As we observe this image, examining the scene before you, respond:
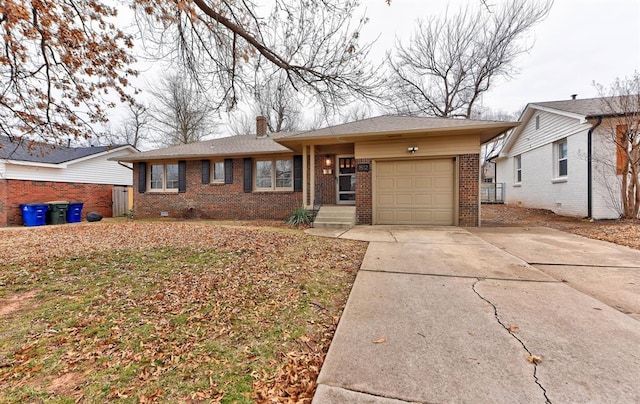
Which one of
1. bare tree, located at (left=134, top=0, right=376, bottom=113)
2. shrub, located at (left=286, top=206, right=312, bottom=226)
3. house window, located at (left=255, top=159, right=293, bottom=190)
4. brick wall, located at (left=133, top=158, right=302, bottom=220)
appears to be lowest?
shrub, located at (left=286, top=206, right=312, bottom=226)

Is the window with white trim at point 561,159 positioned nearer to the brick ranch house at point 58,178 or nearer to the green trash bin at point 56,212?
the brick ranch house at point 58,178

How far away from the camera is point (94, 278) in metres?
3.47

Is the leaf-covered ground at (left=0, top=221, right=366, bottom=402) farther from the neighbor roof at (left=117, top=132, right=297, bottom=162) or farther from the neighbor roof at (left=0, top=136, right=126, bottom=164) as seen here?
the neighbor roof at (left=0, top=136, right=126, bottom=164)

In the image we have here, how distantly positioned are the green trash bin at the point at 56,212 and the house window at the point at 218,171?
23.7 ft

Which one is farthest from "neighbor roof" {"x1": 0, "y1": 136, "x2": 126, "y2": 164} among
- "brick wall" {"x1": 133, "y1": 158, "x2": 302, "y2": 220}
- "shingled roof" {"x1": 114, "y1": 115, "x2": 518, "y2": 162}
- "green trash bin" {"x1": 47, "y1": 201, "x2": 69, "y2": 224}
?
"shingled roof" {"x1": 114, "y1": 115, "x2": 518, "y2": 162}

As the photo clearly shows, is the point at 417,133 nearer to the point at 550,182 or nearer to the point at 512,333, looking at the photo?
the point at 512,333

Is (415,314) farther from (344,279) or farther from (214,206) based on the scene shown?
(214,206)

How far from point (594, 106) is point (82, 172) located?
76.8 ft

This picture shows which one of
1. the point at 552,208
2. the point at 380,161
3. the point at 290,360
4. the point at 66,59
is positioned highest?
the point at 66,59

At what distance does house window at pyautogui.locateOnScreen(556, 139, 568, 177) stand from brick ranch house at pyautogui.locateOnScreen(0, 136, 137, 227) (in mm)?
19001

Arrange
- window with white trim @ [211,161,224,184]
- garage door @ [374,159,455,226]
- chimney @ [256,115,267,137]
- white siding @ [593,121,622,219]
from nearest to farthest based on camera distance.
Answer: garage door @ [374,159,455,226] → white siding @ [593,121,622,219] → window with white trim @ [211,161,224,184] → chimney @ [256,115,267,137]

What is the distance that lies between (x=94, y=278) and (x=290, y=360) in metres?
3.33

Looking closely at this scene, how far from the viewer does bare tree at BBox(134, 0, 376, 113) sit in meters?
4.51

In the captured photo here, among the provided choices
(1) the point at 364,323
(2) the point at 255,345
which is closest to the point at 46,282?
(2) the point at 255,345
